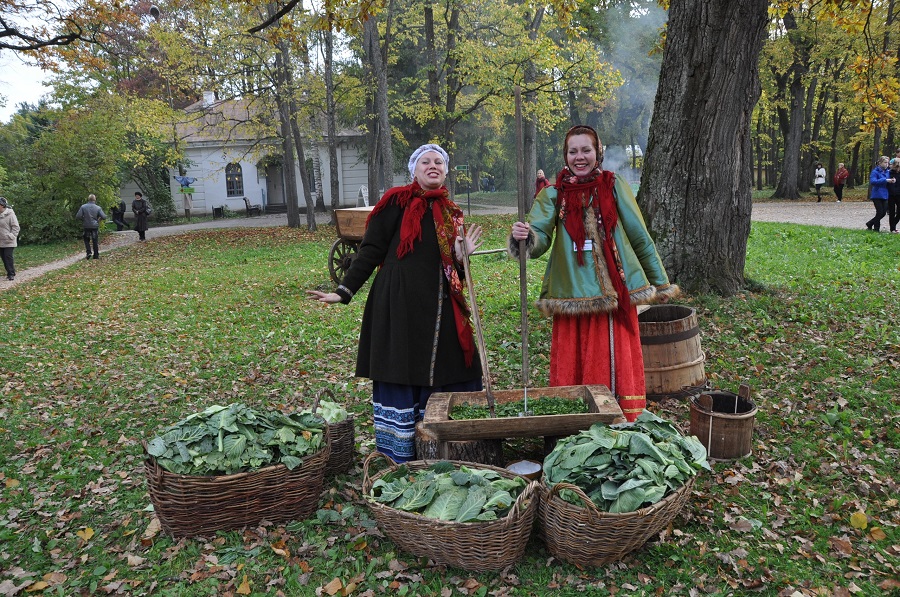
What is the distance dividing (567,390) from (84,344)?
7391mm

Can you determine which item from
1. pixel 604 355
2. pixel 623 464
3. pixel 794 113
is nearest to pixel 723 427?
pixel 604 355

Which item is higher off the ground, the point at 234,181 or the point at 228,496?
the point at 234,181

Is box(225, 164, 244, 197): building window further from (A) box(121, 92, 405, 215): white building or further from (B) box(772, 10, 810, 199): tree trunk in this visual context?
(B) box(772, 10, 810, 199): tree trunk

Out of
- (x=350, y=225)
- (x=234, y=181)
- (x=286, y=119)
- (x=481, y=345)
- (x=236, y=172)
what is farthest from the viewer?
(x=234, y=181)

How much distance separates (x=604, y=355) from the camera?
13.8 feet

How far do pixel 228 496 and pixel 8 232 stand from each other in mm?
14642

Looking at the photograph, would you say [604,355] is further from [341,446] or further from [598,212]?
[341,446]

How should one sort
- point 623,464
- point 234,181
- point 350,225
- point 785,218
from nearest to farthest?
point 623,464 → point 350,225 → point 785,218 → point 234,181

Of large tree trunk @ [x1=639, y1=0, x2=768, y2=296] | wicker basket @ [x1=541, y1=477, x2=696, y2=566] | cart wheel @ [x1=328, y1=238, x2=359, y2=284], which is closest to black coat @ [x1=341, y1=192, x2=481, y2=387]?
wicker basket @ [x1=541, y1=477, x2=696, y2=566]

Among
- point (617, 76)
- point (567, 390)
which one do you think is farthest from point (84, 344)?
point (617, 76)

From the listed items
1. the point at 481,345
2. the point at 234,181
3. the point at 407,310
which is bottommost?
the point at 481,345

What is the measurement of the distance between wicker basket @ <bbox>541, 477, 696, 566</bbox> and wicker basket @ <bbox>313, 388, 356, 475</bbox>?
1.62 metres

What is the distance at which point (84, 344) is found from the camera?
8867 millimetres

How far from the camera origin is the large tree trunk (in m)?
6.91
